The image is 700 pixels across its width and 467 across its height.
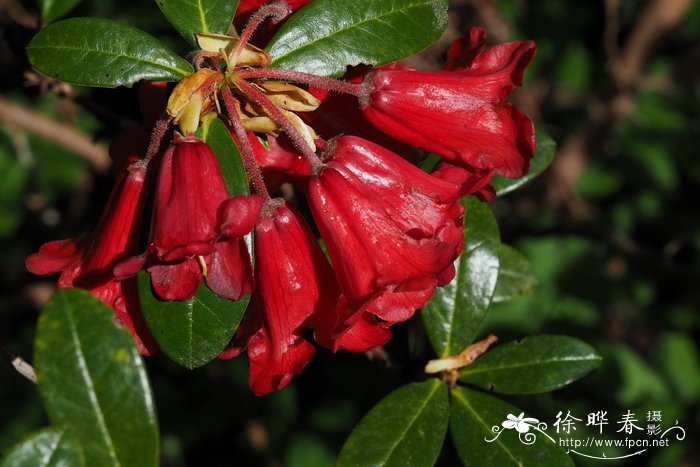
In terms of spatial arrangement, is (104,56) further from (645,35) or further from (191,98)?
(645,35)

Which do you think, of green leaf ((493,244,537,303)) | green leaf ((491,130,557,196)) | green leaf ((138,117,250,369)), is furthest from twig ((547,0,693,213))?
green leaf ((138,117,250,369))

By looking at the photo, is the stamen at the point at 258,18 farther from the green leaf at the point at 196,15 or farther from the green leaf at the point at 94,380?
the green leaf at the point at 94,380

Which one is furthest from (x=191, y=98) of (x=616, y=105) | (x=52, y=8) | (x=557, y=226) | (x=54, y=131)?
(x=616, y=105)

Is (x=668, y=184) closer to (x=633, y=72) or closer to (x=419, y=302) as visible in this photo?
(x=633, y=72)

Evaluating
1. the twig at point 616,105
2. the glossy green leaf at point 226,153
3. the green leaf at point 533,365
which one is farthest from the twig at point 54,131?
the twig at point 616,105

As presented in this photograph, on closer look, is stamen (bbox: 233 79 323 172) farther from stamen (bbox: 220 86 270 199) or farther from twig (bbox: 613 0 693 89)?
twig (bbox: 613 0 693 89)

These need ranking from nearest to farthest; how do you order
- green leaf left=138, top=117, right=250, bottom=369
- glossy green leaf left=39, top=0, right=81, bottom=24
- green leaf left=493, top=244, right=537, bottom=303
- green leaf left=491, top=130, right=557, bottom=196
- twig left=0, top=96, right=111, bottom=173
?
1. green leaf left=138, top=117, right=250, bottom=369
2. green leaf left=491, top=130, right=557, bottom=196
3. glossy green leaf left=39, top=0, right=81, bottom=24
4. green leaf left=493, top=244, right=537, bottom=303
5. twig left=0, top=96, right=111, bottom=173

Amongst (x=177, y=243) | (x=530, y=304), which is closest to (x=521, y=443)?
(x=177, y=243)
